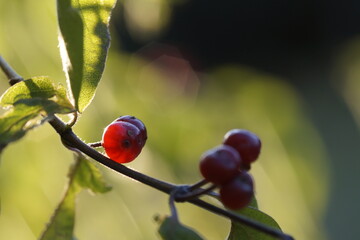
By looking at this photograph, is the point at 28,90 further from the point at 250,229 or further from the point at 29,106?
the point at 250,229

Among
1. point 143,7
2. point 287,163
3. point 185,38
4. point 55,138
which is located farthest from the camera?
point 185,38

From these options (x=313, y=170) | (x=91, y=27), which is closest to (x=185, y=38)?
(x=313, y=170)

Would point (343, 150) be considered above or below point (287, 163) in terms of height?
below

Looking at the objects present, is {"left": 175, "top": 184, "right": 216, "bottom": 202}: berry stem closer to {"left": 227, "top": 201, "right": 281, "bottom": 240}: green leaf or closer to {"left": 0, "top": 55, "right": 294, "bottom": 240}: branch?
{"left": 0, "top": 55, "right": 294, "bottom": 240}: branch

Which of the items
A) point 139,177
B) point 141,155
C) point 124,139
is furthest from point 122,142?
point 141,155

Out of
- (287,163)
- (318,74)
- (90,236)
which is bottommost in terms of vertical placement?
(318,74)

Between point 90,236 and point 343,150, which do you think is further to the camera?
point 343,150

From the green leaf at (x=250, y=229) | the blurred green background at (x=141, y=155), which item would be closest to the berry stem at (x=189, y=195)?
the green leaf at (x=250, y=229)

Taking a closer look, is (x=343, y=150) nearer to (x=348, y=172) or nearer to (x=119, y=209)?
(x=348, y=172)
